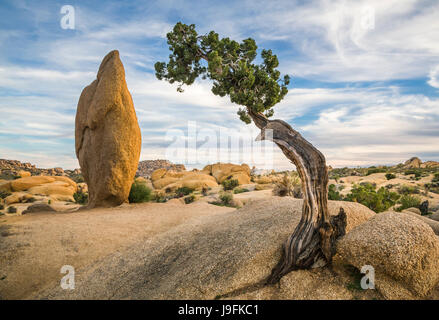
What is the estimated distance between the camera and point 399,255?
4969 mm

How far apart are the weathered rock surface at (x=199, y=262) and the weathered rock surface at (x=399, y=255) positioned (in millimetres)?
1758

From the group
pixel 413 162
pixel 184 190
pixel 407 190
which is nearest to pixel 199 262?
pixel 407 190

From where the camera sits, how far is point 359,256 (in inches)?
207

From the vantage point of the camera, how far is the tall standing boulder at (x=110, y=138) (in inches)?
532

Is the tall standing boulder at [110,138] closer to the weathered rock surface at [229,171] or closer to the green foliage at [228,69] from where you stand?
the green foliage at [228,69]

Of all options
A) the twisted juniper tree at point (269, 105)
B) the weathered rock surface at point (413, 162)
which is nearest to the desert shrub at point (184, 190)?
the twisted juniper tree at point (269, 105)

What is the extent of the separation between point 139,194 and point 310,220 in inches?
492

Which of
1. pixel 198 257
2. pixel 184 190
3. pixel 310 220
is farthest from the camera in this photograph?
pixel 184 190

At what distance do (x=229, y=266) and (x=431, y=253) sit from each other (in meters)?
4.06

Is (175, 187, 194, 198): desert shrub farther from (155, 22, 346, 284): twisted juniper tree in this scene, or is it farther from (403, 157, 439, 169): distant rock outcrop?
(403, 157, 439, 169): distant rock outcrop

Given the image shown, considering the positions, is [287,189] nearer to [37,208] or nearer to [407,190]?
[407,190]

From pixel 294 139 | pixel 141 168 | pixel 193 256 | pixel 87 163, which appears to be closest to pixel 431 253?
pixel 294 139
